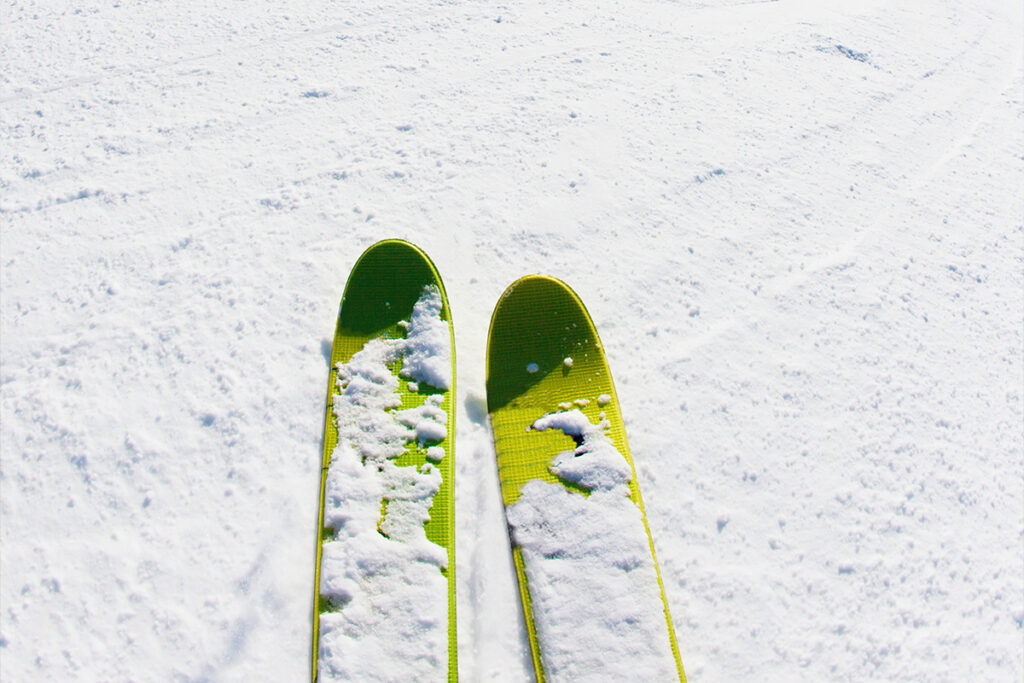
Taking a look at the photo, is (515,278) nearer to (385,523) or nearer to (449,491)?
(449,491)

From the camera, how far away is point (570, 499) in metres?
2.41

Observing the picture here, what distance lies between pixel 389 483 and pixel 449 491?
9.4 inches

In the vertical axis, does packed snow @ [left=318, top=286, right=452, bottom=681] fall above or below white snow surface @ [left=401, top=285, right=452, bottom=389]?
below

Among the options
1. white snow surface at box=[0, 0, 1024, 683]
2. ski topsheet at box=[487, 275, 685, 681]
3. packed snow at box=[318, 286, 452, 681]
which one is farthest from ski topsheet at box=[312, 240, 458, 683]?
ski topsheet at box=[487, 275, 685, 681]

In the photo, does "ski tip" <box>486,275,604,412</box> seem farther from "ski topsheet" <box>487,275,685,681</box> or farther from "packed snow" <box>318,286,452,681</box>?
"packed snow" <box>318,286,452,681</box>

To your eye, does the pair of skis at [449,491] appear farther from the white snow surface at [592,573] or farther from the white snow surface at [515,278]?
the white snow surface at [515,278]

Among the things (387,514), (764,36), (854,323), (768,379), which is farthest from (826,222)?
(387,514)

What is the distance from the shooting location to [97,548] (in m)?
2.31

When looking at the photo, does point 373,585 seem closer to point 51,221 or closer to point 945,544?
point 945,544

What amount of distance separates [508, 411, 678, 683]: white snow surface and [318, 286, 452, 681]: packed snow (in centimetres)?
36

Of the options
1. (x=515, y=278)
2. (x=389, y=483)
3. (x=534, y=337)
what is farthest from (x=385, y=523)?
(x=515, y=278)

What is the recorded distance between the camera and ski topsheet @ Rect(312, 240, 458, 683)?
2.12m

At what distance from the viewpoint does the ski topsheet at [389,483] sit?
2123 mm

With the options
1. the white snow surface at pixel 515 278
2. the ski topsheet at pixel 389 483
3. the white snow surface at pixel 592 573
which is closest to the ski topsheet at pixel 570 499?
the white snow surface at pixel 592 573
